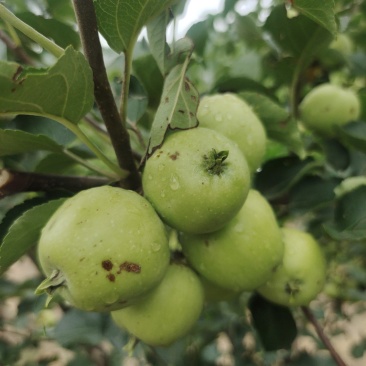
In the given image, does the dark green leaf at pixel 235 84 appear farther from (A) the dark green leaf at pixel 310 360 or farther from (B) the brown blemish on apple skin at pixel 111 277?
(A) the dark green leaf at pixel 310 360

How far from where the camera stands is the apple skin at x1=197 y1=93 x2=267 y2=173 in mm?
826

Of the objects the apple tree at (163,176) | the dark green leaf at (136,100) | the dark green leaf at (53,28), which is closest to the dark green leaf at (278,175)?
the apple tree at (163,176)

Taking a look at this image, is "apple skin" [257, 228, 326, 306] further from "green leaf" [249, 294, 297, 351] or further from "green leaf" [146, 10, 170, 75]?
"green leaf" [146, 10, 170, 75]

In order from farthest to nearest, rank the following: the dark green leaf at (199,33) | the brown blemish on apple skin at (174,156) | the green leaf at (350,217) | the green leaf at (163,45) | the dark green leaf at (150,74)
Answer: the dark green leaf at (199,33), the dark green leaf at (150,74), the green leaf at (350,217), the green leaf at (163,45), the brown blemish on apple skin at (174,156)

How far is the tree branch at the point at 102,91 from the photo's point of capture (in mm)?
610

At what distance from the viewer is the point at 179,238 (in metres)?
0.81

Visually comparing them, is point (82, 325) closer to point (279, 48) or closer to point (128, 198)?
point (128, 198)

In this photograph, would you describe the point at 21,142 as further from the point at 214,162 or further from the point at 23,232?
the point at 214,162

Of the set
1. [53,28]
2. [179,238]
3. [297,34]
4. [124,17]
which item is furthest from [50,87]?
[297,34]

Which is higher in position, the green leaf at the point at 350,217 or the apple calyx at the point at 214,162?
the apple calyx at the point at 214,162

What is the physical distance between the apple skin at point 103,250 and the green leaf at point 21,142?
0.42ft

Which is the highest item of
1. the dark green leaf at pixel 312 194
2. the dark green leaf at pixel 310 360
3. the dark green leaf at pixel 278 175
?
the dark green leaf at pixel 278 175

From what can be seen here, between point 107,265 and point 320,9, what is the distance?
46 centimetres

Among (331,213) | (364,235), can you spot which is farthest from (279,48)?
(364,235)
